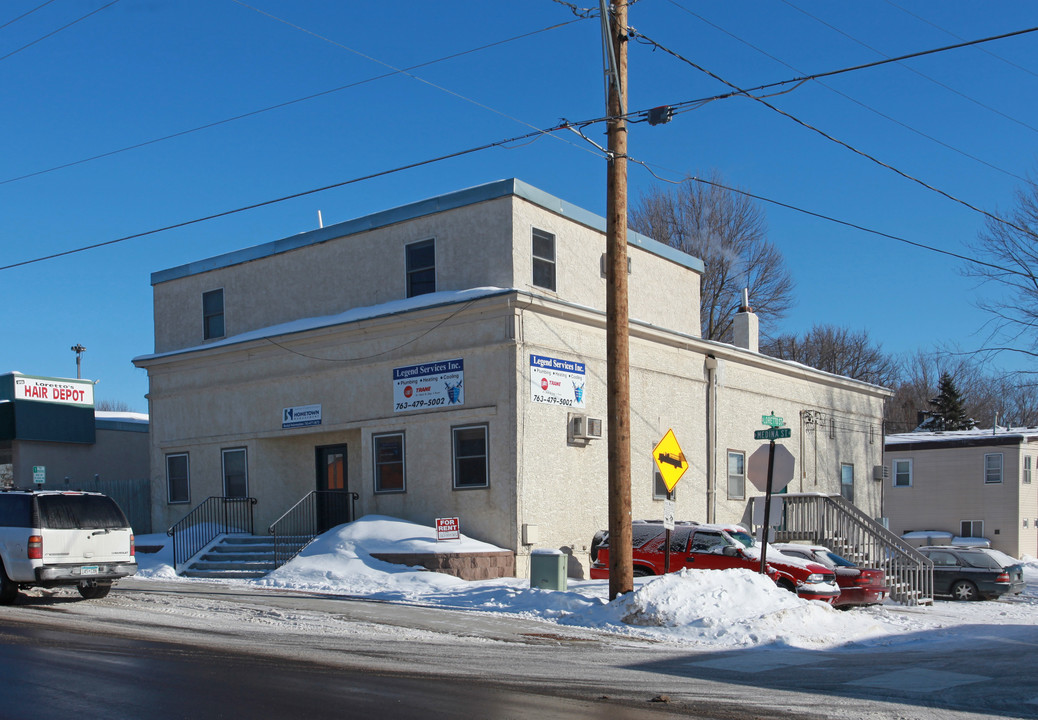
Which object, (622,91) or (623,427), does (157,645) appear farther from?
(622,91)

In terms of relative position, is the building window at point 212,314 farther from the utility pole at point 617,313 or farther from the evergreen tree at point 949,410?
the evergreen tree at point 949,410

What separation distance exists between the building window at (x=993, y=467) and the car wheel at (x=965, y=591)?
57.3 feet

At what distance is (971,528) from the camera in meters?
40.8

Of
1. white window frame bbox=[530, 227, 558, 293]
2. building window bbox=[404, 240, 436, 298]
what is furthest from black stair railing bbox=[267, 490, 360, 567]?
white window frame bbox=[530, 227, 558, 293]

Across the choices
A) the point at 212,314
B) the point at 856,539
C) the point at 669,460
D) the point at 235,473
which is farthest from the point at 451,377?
the point at 856,539

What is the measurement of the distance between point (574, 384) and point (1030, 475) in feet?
93.4

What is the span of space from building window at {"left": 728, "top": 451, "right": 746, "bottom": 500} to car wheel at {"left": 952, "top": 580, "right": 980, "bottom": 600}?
18.6 ft

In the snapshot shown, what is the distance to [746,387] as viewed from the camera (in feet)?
88.5

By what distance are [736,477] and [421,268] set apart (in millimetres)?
10225

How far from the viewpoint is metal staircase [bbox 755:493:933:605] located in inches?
833

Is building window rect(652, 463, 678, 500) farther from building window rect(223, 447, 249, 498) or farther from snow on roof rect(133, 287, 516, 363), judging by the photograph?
building window rect(223, 447, 249, 498)

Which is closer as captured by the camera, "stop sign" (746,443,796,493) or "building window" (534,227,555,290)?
"stop sign" (746,443,796,493)

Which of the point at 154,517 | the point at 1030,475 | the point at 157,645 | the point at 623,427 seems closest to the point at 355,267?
the point at 154,517

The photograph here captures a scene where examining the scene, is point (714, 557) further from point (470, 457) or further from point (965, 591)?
A: point (965, 591)
